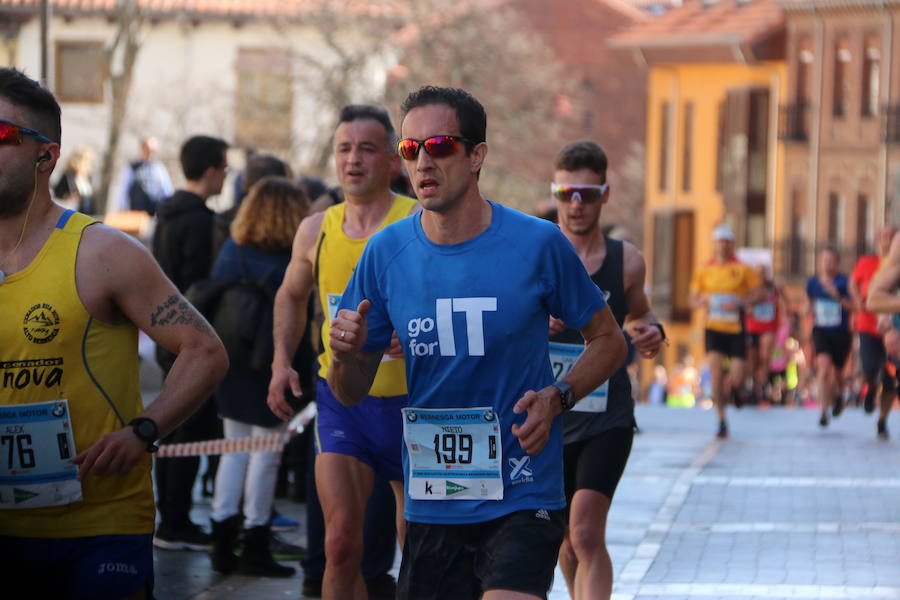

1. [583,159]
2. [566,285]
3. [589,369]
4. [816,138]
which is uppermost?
[816,138]

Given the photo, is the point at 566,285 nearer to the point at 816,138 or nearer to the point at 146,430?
the point at 146,430

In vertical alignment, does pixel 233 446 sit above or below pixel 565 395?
below

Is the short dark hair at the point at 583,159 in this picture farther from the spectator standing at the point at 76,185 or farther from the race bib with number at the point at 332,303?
the spectator standing at the point at 76,185

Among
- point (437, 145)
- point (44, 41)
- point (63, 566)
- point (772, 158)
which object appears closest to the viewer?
point (63, 566)

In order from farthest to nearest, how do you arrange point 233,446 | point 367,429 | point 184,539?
point 184,539, point 233,446, point 367,429

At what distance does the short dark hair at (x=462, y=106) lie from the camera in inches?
211

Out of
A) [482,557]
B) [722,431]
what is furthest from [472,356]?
[722,431]

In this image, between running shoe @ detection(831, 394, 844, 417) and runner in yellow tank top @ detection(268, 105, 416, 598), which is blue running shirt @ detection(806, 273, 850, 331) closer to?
running shoe @ detection(831, 394, 844, 417)

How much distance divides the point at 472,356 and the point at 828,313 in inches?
678

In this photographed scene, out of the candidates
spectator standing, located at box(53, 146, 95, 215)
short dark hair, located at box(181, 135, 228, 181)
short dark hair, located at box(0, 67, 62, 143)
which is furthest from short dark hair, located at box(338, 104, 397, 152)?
spectator standing, located at box(53, 146, 95, 215)

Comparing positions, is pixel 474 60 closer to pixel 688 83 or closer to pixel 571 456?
pixel 688 83

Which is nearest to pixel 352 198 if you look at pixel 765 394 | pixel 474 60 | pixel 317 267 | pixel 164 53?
pixel 317 267

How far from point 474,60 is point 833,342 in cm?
2609

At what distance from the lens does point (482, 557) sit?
5203 millimetres
